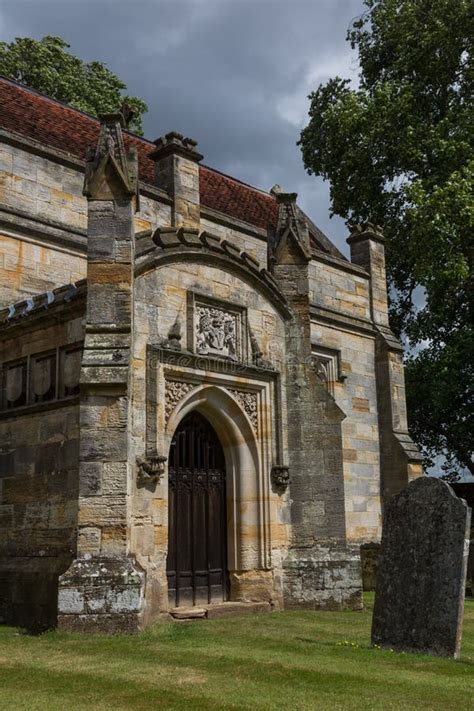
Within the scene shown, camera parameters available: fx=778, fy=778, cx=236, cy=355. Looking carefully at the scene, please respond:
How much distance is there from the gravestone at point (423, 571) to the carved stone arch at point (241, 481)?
11.8ft

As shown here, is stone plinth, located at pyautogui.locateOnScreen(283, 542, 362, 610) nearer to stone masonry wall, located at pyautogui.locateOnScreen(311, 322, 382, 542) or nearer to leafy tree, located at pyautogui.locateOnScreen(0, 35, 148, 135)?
stone masonry wall, located at pyautogui.locateOnScreen(311, 322, 382, 542)

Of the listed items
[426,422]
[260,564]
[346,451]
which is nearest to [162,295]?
[260,564]

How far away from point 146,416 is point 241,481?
91.3 inches

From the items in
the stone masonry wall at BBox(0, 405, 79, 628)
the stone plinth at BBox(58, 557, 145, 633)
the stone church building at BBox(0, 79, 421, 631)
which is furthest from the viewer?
the stone masonry wall at BBox(0, 405, 79, 628)

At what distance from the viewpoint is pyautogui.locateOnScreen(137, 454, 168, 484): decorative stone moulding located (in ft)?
33.5

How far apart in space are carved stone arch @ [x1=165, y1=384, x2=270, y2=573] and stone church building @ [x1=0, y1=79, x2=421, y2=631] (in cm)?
2

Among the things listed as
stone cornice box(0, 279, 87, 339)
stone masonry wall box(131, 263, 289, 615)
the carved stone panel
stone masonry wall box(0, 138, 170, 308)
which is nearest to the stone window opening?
stone cornice box(0, 279, 87, 339)

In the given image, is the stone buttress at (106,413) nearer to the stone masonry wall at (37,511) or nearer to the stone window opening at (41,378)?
the stone masonry wall at (37,511)

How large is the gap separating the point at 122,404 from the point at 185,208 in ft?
25.4

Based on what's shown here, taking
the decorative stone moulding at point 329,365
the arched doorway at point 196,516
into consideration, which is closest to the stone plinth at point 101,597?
the arched doorway at point 196,516

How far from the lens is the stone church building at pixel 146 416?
9625mm

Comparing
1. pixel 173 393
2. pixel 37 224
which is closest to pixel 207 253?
pixel 173 393

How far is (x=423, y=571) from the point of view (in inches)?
317

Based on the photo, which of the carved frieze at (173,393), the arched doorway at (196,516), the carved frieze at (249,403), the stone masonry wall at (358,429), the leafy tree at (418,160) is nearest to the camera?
the carved frieze at (173,393)
